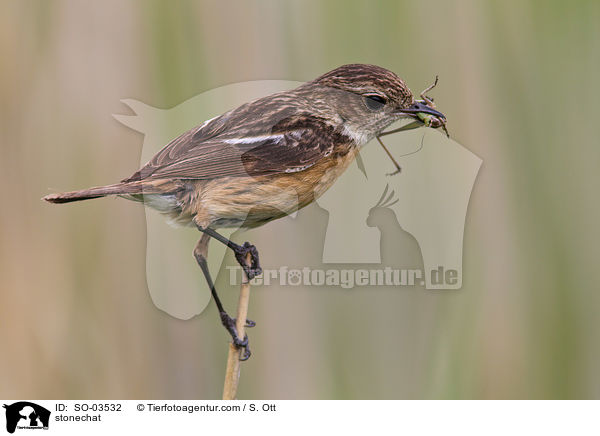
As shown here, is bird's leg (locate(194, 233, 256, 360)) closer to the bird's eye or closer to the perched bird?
the perched bird

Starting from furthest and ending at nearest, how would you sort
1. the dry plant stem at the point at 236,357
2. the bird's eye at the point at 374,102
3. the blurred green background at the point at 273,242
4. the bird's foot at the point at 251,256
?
the blurred green background at the point at 273,242 < the bird's eye at the point at 374,102 < the bird's foot at the point at 251,256 < the dry plant stem at the point at 236,357

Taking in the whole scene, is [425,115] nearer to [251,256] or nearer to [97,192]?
[251,256]

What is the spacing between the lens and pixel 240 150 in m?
3.33

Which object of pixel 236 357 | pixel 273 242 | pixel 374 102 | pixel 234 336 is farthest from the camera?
pixel 273 242

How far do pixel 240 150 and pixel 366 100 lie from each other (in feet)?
2.12

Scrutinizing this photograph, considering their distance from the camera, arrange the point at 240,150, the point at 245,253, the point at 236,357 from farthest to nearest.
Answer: the point at 240,150
the point at 245,253
the point at 236,357

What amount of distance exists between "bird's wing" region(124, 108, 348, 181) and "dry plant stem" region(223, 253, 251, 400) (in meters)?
0.50

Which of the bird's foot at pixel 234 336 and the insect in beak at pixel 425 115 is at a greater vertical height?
the insect in beak at pixel 425 115

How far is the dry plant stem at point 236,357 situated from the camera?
2.85m

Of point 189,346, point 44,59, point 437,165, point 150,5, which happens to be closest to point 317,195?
point 437,165
